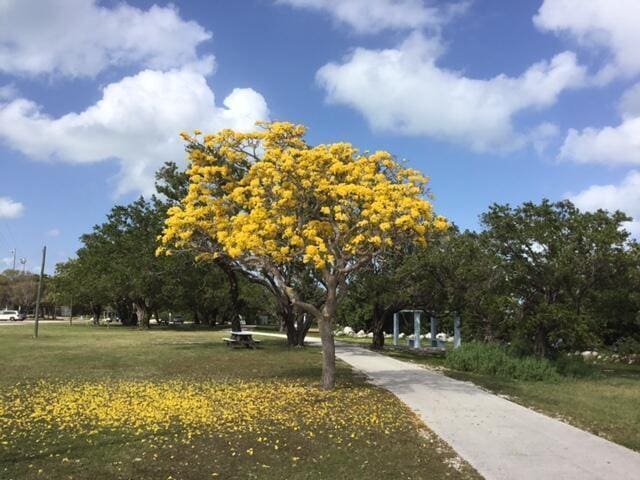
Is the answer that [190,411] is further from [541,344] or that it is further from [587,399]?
[541,344]

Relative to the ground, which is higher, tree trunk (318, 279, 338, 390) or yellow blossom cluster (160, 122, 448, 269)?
yellow blossom cluster (160, 122, 448, 269)

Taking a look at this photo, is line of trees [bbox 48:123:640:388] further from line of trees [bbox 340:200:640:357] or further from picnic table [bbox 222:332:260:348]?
picnic table [bbox 222:332:260:348]

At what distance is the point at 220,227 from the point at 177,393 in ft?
11.2

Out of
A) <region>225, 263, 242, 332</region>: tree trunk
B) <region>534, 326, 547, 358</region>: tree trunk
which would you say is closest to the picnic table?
<region>225, 263, 242, 332</region>: tree trunk

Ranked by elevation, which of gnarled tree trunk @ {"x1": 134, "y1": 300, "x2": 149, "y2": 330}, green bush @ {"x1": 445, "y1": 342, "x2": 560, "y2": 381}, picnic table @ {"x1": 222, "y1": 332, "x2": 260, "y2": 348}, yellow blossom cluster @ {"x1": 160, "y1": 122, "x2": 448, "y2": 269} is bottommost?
green bush @ {"x1": 445, "y1": 342, "x2": 560, "y2": 381}

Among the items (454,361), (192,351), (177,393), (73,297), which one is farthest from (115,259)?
(177,393)

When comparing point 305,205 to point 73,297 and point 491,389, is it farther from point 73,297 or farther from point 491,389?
point 73,297

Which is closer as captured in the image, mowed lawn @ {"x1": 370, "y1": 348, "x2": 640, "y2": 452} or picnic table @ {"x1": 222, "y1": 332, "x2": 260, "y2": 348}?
mowed lawn @ {"x1": 370, "y1": 348, "x2": 640, "y2": 452}

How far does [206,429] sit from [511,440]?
4.06 metres

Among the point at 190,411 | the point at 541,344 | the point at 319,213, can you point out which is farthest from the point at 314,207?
the point at 541,344

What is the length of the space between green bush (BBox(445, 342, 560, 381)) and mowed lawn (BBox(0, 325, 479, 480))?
487 cm

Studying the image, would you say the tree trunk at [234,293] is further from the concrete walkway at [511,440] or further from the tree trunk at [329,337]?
the concrete walkway at [511,440]

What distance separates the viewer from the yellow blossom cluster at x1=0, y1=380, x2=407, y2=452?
303 inches

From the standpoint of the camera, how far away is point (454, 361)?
17.6 meters
